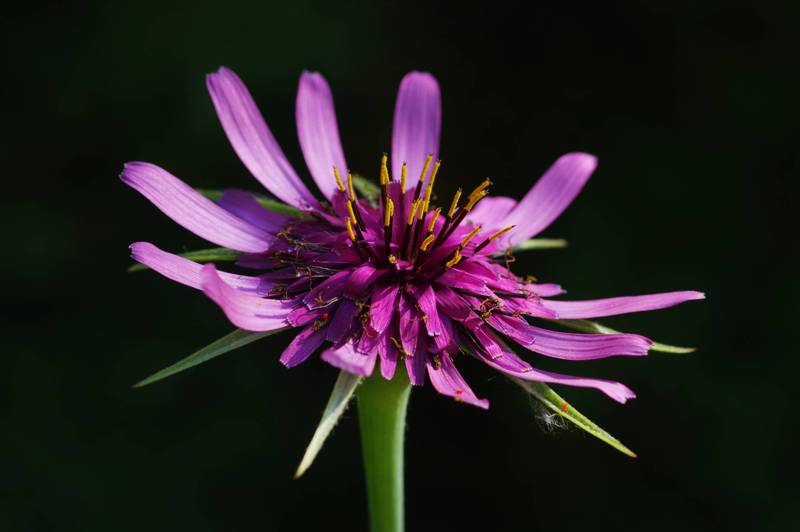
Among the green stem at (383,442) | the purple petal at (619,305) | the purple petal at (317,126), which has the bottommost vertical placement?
the green stem at (383,442)

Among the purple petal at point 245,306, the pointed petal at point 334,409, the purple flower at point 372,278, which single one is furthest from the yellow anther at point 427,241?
the pointed petal at point 334,409

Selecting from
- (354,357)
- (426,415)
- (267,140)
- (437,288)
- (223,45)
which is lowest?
(426,415)

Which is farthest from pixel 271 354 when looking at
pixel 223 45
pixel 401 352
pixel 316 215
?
pixel 401 352

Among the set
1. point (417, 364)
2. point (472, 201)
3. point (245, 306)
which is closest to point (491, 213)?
point (472, 201)

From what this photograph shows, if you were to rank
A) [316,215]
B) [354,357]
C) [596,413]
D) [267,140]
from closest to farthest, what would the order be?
1. [354,357]
2. [316,215]
3. [267,140]
4. [596,413]

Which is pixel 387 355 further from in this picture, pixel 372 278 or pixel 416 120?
pixel 416 120

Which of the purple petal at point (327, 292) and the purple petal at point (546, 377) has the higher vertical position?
the purple petal at point (327, 292)

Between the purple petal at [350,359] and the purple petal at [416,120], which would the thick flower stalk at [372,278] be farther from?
the purple petal at [416,120]

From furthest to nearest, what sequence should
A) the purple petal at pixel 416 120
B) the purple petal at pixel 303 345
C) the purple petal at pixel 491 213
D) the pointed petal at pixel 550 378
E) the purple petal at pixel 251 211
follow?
the purple petal at pixel 416 120
the purple petal at pixel 491 213
the purple petal at pixel 251 211
the purple petal at pixel 303 345
the pointed petal at pixel 550 378

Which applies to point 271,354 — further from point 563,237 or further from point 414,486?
point 563,237
